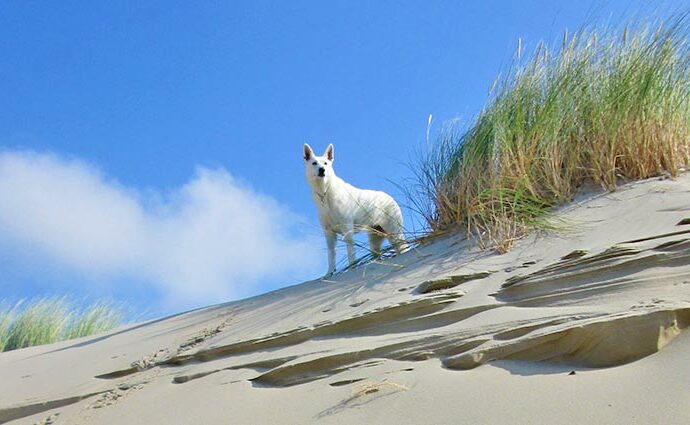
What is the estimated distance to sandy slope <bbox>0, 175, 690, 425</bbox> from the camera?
181cm

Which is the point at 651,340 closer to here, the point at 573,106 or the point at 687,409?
the point at 687,409

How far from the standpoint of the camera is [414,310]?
2.63 metres

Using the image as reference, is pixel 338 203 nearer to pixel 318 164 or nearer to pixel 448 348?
pixel 318 164

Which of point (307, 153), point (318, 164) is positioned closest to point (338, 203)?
point (318, 164)

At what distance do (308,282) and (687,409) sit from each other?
3005 millimetres

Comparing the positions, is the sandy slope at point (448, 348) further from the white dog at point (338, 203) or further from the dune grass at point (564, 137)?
the white dog at point (338, 203)

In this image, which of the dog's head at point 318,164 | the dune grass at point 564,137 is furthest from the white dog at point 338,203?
the dune grass at point 564,137

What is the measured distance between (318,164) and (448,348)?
5.41 m

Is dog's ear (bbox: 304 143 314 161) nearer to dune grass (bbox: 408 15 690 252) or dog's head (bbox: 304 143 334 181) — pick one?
dog's head (bbox: 304 143 334 181)

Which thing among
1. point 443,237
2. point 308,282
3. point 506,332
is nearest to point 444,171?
point 443,237

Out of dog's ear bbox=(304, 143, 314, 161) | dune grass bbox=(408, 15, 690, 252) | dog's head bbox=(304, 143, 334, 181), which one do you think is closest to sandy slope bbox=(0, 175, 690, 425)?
dune grass bbox=(408, 15, 690, 252)

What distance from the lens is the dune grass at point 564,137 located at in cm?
389

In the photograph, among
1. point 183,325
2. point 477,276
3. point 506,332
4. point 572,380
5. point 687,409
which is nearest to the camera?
point 687,409

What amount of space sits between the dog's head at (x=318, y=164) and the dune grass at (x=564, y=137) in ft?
8.87
